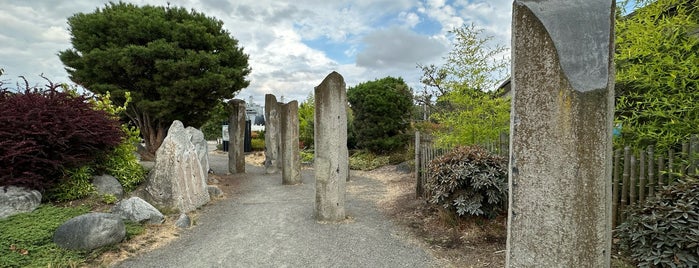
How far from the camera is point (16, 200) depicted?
4.70 m

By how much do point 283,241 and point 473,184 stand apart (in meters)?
2.58

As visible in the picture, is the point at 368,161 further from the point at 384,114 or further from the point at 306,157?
the point at 306,157

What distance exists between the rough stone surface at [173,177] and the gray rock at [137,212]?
613 millimetres

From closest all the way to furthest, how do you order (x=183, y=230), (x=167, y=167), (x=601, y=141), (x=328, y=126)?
(x=601, y=141), (x=183, y=230), (x=328, y=126), (x=167, y=167)

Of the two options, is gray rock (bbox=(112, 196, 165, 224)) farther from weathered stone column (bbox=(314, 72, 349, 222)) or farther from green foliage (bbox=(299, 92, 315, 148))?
green foliage (bbox=(299, 92, 315, 148))

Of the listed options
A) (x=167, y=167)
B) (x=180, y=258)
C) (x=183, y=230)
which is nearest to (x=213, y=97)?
(x=167, y=167)

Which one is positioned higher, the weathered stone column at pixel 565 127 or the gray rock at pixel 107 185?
the weathered stone column at pixel 565 127

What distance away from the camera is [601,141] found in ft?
5.88

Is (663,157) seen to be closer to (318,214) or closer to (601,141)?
(601,141)

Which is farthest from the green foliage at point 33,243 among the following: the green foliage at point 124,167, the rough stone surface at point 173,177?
the green foliage at point 124,167

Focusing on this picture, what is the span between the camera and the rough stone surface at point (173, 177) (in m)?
5.68

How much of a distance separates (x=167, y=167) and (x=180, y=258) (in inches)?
89.8

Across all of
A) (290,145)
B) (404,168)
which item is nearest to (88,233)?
(290,145)

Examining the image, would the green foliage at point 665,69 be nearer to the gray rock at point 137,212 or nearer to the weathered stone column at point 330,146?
the weathered stone column at point 330,146
